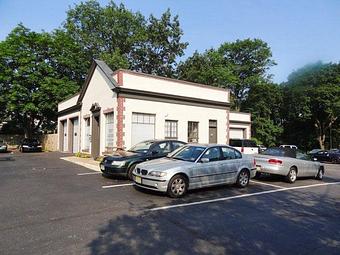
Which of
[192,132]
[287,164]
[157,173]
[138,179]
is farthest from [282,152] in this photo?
[192,132]

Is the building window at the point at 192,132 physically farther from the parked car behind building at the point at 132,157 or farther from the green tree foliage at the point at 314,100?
the green tree foliage at the point at 314,100

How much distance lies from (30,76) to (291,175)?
1220 inches

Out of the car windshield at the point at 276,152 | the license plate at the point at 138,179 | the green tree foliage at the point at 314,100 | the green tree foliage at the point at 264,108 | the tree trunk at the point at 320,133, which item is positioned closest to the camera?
the license plate at the point at 138,179

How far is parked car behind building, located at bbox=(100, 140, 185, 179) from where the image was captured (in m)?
12.0

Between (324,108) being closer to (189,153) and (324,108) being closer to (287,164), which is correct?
(287,164)

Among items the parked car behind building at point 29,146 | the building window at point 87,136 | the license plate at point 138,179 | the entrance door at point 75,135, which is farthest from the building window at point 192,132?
the parked car behind building at point 29,146

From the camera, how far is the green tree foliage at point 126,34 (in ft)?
150

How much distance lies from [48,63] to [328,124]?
40370mm

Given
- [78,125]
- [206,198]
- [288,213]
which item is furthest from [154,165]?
[78,125]

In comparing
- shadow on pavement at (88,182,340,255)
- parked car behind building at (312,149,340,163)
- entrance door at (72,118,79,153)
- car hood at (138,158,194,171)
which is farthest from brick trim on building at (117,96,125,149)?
parked car behind building at (312,149,340,163)

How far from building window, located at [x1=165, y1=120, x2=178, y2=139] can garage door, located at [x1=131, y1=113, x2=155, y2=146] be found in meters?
1.20

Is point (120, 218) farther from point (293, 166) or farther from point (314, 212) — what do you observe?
point (293, 166)

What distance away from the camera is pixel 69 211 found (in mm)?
7457

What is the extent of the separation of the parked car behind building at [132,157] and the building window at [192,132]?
30.2ft
